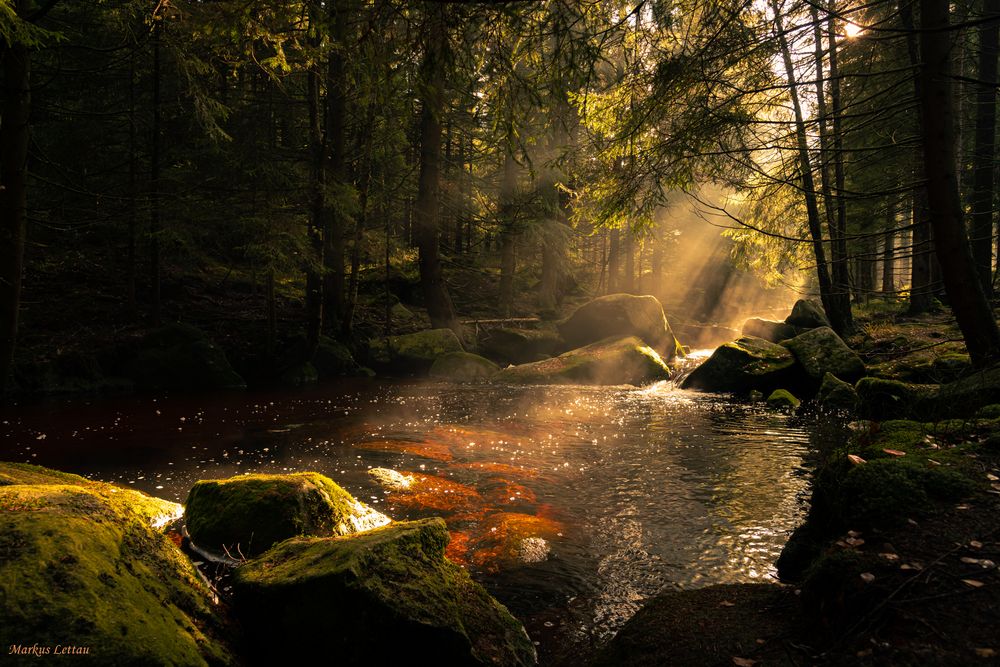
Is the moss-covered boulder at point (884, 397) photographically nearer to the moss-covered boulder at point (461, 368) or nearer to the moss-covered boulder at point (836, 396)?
the moss-covered boulder at point (836, 396)

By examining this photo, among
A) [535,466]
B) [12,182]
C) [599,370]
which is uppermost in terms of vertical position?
[12,182]

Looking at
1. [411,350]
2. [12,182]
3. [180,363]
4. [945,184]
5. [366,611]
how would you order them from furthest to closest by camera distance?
[411,350] → [180,363] → [12,182] → [945,184] → [366,611]

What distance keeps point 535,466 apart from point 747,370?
8.37 metres

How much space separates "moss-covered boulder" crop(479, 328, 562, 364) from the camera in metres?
21.2

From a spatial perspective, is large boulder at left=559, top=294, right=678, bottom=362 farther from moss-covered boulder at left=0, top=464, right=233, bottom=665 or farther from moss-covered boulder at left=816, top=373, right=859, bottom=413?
moss-covered boulder at left=0, top=464, right=233, bottom=665

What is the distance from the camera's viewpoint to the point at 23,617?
2.34 m

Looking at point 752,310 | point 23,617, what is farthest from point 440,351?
point 752,310

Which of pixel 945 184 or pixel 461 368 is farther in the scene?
pixel 461 368

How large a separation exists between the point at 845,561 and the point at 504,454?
Result: 584 cm

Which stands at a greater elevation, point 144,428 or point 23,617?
point 23,617

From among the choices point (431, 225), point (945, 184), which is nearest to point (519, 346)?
point (431, 225)

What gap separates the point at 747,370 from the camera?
14188 mm

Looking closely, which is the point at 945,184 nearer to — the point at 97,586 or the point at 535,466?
the point at 535,466

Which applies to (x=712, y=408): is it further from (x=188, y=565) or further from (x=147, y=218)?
(x=147, y=218)
